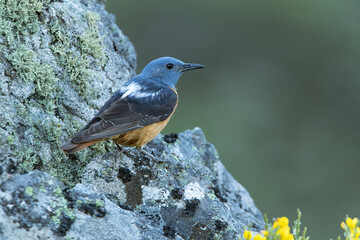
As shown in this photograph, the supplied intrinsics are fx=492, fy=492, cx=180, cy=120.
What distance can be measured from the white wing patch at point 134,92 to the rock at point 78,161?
24 centimetres

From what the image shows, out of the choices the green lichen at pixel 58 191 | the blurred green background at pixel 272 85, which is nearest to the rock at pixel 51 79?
the green lichen at pixel 58 191

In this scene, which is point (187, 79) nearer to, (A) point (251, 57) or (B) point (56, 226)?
(A) point (251, 57)

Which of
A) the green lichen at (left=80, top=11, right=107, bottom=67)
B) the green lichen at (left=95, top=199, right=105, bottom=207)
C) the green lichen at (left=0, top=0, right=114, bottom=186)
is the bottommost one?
the green lichen at (left=95, top=199, right=105, bottom=207)

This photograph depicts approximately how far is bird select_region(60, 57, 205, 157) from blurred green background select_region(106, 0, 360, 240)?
5.37m

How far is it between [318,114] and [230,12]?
3.41 metres

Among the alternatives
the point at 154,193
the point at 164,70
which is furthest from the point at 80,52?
the point at 154,193

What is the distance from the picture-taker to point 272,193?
10.8 meters

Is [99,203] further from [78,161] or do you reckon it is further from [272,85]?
[272,85]

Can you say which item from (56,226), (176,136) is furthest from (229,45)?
(56,226)

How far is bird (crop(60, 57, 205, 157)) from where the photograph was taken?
4.67 meters

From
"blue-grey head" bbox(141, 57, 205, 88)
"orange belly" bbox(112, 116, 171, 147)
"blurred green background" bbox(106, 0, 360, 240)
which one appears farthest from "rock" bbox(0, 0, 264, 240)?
"blurred green background" bbox(106, 0, 360, 240)

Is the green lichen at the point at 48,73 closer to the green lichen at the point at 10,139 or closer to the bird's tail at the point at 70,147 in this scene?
the green lichen at the point at 10,139

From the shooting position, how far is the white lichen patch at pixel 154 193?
14.3 feet

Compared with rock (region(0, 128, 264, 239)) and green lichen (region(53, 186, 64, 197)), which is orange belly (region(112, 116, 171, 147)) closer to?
rock (region(0, 128, 264, 239))
